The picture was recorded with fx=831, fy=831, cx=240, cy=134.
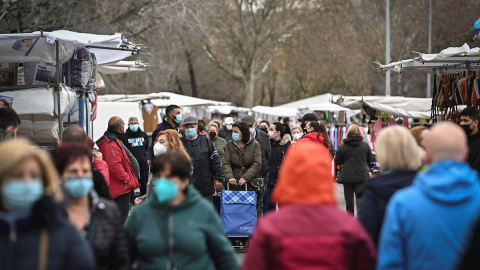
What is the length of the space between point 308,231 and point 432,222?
0.66 meters

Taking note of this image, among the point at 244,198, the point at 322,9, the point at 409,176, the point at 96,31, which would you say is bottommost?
the point at 244,198

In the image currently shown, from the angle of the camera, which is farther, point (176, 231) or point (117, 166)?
point (117, 166)

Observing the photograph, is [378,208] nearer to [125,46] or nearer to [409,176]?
[409,176]

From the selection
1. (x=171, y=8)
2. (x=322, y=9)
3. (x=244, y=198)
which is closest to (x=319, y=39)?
(x=322, y=9)

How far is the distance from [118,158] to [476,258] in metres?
7.14

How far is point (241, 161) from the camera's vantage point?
11.7 metres

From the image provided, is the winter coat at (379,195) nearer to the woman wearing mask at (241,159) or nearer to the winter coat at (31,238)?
the winter coat at (31,238)

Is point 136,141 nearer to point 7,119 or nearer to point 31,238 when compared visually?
point 7,119

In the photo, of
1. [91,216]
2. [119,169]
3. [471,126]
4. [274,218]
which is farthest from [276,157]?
[274,218]

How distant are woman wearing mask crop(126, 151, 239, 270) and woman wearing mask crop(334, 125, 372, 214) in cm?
829

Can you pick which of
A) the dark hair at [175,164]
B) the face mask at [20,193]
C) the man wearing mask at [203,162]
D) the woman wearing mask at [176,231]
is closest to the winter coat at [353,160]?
the man wearing mask at [203,162]

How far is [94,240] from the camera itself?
4.72 metres

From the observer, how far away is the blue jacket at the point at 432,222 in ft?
14.3

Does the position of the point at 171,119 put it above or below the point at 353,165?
above
